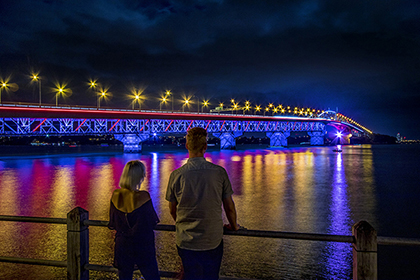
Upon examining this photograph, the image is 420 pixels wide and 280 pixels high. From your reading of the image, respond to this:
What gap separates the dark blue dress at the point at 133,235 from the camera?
3354 mm

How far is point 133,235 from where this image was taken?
3.36 metres

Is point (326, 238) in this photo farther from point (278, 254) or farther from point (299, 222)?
point (299, 222)

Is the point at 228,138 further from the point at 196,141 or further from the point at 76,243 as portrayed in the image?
the point at 196,141

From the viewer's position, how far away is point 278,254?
8211 mm

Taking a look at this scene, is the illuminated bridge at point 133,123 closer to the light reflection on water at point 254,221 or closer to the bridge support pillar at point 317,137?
the bridge support pillar at point 317,137

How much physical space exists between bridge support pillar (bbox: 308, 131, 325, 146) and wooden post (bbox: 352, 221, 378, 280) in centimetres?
15817

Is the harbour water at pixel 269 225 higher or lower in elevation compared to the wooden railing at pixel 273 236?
lower

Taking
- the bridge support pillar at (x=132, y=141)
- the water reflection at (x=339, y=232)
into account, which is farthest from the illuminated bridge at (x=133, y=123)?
the water reflection at (x=339, y=232)

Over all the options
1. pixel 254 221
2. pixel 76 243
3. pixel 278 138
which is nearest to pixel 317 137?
pixel 278 138

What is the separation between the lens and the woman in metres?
3.35

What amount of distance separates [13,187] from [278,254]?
71.9 ft

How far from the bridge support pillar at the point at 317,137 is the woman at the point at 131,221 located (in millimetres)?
158866

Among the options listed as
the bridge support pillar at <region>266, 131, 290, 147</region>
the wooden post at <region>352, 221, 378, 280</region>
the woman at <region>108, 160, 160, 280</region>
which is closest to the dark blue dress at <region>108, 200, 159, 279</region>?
the woman at <region>108, 160, 160, 280</region>

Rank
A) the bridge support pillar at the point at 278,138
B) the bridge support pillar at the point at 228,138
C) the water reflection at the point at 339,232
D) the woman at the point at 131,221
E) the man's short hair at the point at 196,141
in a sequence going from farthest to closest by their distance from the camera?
the bridge support pillar at the point at 278,138
the bridge support pillar at the point at 228,138
the water reflection at the point at 339,232
the woman at the point at 131,221
the man's short hair at the point at 196,141
